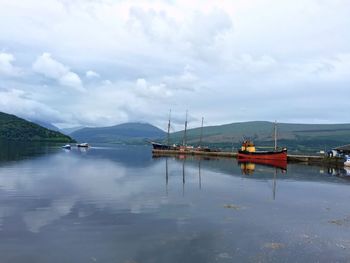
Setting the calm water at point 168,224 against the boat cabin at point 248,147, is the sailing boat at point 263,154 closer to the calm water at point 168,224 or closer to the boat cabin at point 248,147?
the boat cabin at point 248,147

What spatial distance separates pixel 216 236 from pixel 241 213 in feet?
34.9

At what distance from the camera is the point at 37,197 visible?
45312 millimetres

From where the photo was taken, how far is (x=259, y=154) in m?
138

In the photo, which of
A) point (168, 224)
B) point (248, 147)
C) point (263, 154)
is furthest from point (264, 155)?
point (168, 224)

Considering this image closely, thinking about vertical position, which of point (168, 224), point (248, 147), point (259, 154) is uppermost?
point (248, 147)

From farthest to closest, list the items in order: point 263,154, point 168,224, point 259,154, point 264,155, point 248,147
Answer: point 248,147 → point 259,154 → point 263,154 → point 264,155 → point 168,224

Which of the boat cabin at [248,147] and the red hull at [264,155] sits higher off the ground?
the boat cabin at [248,147]

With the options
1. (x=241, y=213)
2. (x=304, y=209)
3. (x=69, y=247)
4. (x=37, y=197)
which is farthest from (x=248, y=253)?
(x=37, y=197)

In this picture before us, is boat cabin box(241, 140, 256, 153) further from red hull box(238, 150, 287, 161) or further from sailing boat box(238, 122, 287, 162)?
red hull box(238, 150, 287, 161)

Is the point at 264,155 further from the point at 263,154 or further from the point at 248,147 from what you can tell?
the point at 248,147

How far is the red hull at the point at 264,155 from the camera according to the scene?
127287 mm

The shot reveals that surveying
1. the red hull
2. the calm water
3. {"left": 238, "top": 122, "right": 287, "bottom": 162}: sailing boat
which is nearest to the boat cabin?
{"left": 238, "top": 122, "right": 287, "bottom": 162}: sailing boat

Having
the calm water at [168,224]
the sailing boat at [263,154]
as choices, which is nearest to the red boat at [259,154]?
the sailing boat at [263,154]

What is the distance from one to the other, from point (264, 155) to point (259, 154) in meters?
2.89
